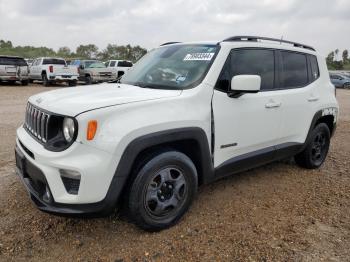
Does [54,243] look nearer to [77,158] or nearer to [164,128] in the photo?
[77,158]

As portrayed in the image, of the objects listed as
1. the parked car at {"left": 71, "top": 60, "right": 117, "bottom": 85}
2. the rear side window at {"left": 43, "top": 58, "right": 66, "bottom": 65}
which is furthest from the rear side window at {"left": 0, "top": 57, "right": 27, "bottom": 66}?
the parked car at {"left": 71, "top": 60, "right": 117, "bottom": 85}

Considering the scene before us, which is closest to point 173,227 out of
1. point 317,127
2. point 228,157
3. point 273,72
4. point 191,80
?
point 228,157

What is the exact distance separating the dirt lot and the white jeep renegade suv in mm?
273

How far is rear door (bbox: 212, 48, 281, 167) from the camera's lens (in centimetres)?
340

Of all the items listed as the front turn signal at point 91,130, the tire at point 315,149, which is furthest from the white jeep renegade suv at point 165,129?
the tire at point 315,149

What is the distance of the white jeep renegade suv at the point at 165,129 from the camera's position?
8.64 ft

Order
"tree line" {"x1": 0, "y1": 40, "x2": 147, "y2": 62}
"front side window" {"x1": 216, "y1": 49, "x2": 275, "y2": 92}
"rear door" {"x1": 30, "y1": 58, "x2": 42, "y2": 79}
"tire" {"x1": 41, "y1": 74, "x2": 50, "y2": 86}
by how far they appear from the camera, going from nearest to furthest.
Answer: "front side window" {"x1": 216, "y1": 49, "x2": 275, "y2": 92} < "tire" {"x1": 41, "y1": 74, "x2": 50, "y2": 86} < "rear door" {"x1": 30, "y1": 58, "x2": 42, "y2": 79} < "tree line" {"x1": 0, "y1": 40, "x2": 147, "y2": 62}

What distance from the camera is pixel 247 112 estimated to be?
11.9 feet

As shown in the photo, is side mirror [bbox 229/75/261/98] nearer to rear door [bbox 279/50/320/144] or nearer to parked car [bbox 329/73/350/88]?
rear door [bbox 279/50/320/144]

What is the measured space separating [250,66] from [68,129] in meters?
2.13

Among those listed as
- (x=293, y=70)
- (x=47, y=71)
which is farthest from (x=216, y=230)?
(x=47, y=71)

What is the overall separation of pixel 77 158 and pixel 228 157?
1.62 m

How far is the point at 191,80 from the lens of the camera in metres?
3.36

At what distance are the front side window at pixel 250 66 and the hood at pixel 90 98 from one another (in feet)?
1.95
